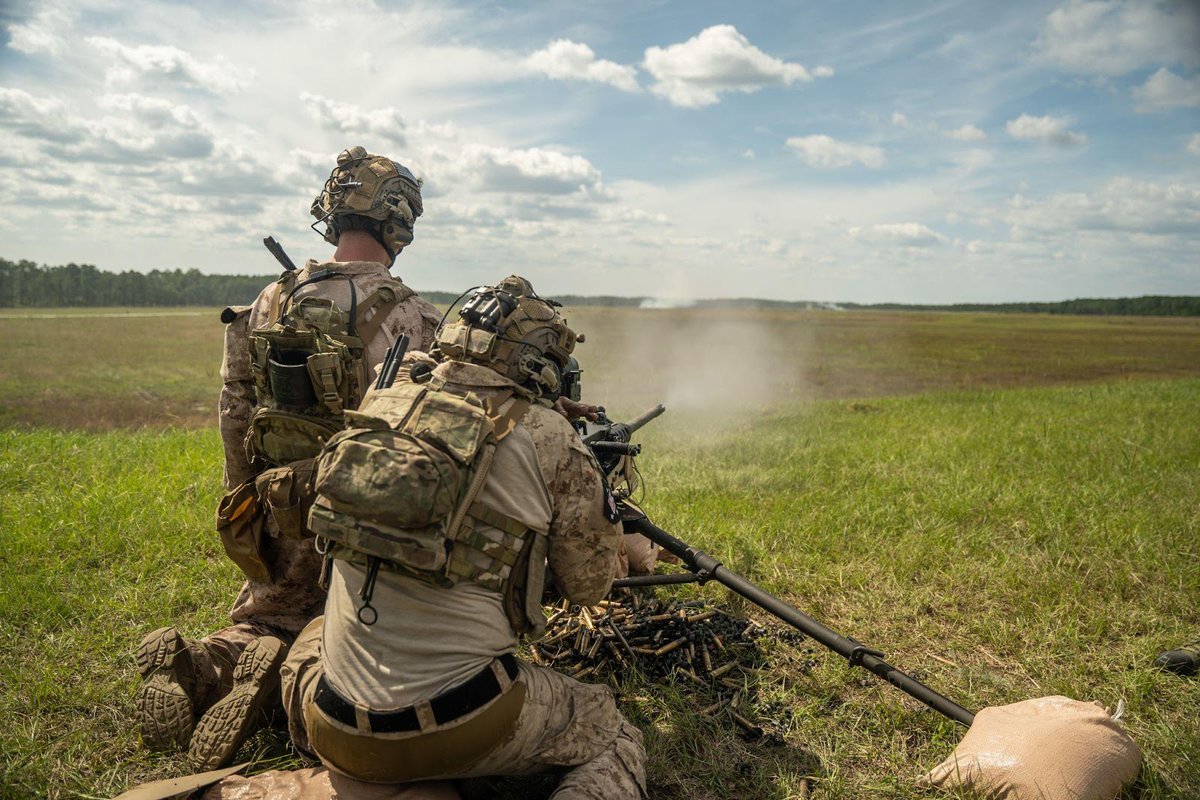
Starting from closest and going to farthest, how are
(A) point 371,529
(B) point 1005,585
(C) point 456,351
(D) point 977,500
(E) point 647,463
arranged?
(A) point 371,529 → (C) point 456,351 → (B) point 1005,585 → (D) point 977,500 → (E) point 647,463

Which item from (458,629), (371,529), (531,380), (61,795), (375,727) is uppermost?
(531,380)

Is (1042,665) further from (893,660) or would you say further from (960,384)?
(960,384)

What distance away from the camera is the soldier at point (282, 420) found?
3861 millimetres

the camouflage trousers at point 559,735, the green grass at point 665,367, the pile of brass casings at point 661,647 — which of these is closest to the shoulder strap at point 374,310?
the camouflage trousers at point 559,735

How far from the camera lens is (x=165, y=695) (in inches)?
152

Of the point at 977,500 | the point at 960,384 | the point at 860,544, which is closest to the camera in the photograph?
the point at 860,544

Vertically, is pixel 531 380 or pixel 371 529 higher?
pixel 531 380

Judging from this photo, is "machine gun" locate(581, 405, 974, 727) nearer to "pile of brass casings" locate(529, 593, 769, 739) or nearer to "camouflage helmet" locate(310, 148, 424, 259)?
"pile of brass casings" locate(529, 593, 769, 739)

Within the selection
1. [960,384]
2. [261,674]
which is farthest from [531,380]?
[960,384]

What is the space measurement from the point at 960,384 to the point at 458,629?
2939cm

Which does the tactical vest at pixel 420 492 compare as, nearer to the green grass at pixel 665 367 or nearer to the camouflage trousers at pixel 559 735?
the camouflage trousers at pixel 559 735

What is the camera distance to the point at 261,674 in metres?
3.80

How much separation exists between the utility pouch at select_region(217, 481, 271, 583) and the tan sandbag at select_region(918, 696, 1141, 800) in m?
4.00

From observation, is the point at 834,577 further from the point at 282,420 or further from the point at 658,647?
the point at 282,420
